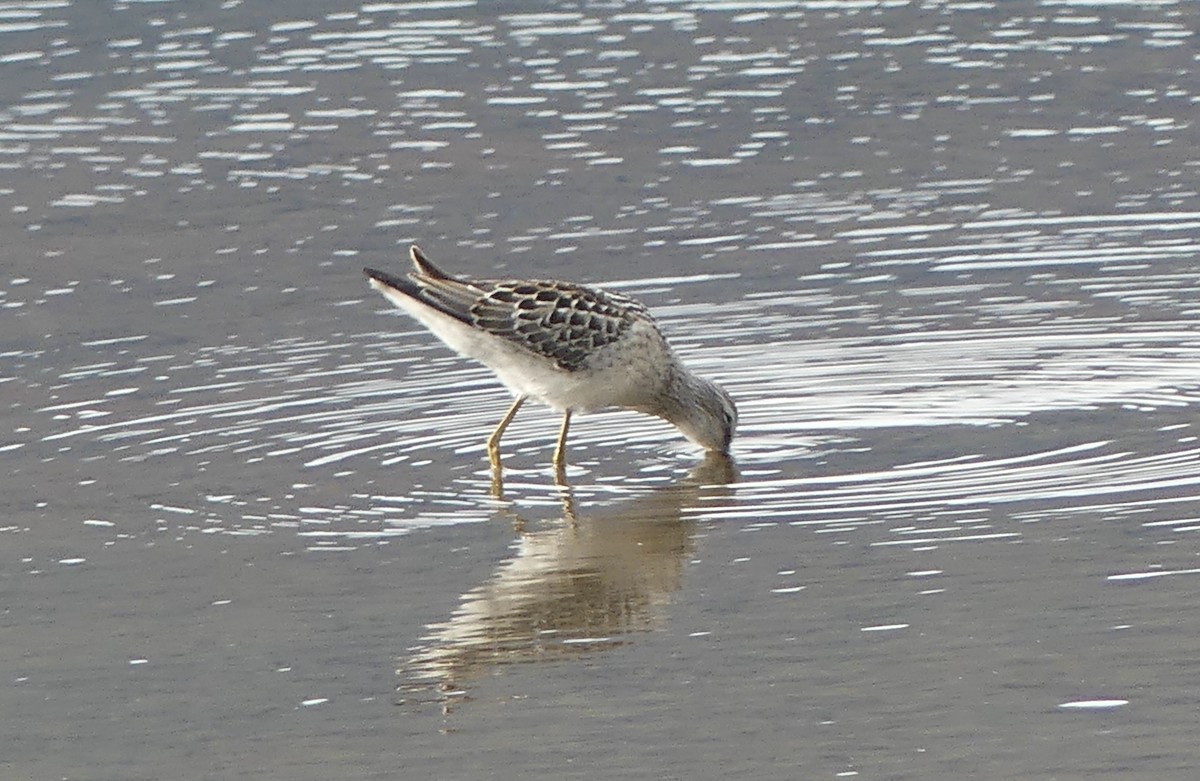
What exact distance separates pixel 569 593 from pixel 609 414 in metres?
3.70

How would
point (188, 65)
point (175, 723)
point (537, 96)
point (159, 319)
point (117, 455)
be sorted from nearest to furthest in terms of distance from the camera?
point (175, 723), point (117, 455), point (159, 319), point (537, 96), point (188, 65)

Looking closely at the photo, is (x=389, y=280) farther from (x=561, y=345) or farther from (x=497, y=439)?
(x=497, y=439)

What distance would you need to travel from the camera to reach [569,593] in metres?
9.09

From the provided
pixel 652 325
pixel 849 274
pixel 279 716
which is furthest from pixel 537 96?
pixel 279 716

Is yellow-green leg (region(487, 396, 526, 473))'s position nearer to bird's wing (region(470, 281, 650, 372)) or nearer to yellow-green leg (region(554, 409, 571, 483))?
yellow-green leg (region(554, 409, 571, 483))

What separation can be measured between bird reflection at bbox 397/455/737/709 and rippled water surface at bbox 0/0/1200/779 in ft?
0.10

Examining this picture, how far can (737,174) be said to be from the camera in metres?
16.8

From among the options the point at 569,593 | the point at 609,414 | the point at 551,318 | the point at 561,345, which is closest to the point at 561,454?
the point at 561,345

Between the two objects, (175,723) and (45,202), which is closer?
(175,723)

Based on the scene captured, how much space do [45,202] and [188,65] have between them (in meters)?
3.90

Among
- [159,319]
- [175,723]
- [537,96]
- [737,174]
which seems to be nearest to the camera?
[175,723]

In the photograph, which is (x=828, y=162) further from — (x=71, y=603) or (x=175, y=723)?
(x=175, y=723)

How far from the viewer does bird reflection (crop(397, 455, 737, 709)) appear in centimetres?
816

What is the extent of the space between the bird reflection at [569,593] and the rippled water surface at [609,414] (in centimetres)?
3
